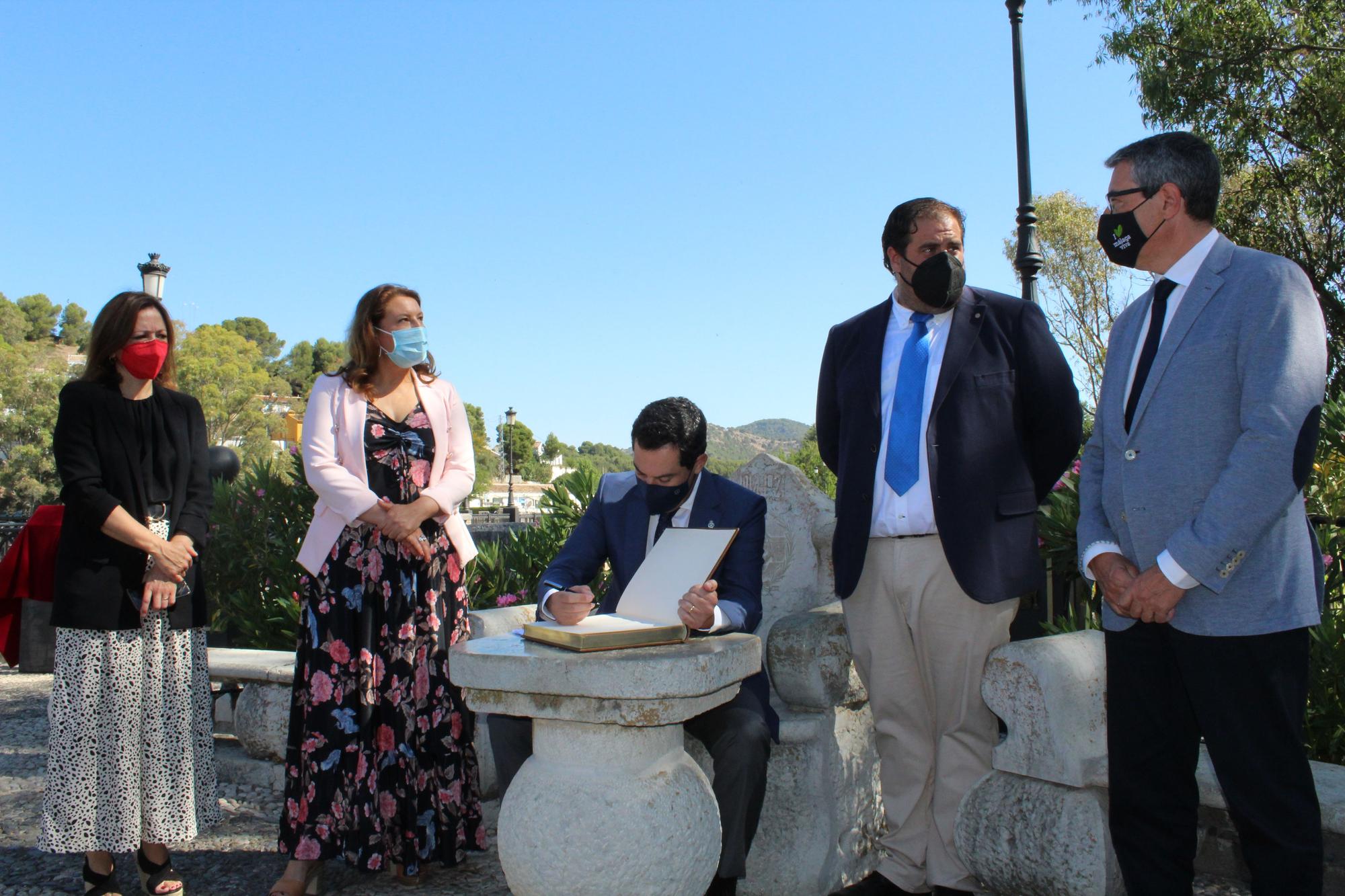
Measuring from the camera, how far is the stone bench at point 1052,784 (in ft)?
8.21

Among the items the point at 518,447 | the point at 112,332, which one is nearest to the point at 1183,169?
the point at 112,332

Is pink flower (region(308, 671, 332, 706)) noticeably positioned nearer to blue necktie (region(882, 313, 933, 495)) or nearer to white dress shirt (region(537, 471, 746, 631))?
white dress shirt (region(537, 471, 746, 631))

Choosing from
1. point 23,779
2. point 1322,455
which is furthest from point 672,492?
point 23,779

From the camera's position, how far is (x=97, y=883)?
3.21 meters

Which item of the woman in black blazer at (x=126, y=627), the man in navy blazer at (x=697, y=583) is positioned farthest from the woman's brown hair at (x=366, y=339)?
the man in navy blazer at (x=697, y=583)

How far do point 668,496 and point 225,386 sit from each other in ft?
155

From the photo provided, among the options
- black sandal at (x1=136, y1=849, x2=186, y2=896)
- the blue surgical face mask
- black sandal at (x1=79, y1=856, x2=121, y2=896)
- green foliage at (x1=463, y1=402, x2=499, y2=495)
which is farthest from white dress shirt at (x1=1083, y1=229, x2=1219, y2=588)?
green foliage at (x1=463, y1=402, x2=499, y2=495)

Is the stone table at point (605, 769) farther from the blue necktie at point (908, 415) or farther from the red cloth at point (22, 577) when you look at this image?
the red cloth at point (22, 577)

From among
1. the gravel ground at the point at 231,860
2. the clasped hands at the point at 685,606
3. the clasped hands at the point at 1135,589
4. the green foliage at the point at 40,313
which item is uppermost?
the green foliage at the point at 40,313

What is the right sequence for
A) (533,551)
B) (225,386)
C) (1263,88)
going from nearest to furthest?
(533,551), (1263,88), (225,386)

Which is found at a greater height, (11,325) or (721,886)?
(11,325)

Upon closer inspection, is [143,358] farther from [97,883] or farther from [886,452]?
[886,452]

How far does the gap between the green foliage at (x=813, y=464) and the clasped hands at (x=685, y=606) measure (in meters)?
0.89

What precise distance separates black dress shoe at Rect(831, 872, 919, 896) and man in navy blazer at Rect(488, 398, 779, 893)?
376 mm
